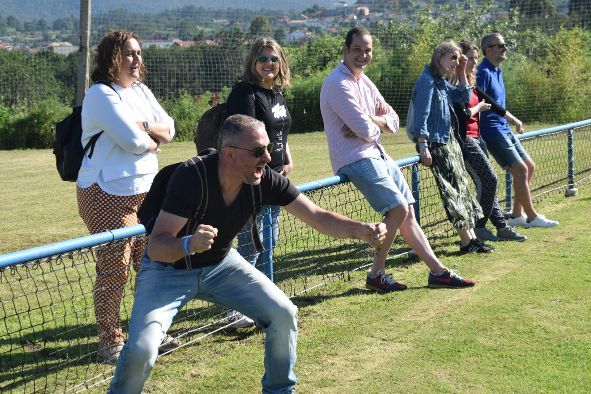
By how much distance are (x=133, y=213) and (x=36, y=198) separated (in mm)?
8814

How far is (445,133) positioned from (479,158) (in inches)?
28.4

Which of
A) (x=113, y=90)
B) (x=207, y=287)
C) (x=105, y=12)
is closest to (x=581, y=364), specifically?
(x=207, y=287)

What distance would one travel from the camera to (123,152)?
5.71 metres

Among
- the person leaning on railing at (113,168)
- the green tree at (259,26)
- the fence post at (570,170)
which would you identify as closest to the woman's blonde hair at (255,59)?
the person leaning on railing at (113,168)

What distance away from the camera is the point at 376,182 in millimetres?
6824

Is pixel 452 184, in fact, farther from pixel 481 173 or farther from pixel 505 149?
pixel 505 149

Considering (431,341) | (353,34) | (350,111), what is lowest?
(431,341)

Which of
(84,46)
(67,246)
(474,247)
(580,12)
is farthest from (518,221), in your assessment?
(580,12)

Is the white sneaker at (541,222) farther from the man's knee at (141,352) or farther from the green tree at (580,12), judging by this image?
the green tree at (580,12)

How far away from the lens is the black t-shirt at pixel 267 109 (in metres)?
6.29

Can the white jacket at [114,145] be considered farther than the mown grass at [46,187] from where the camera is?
No

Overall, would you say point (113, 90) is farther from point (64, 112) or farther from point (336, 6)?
point (336, 6)

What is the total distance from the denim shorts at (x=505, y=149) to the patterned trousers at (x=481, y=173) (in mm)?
550

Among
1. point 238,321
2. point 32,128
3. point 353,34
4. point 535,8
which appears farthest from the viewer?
point 535,8
